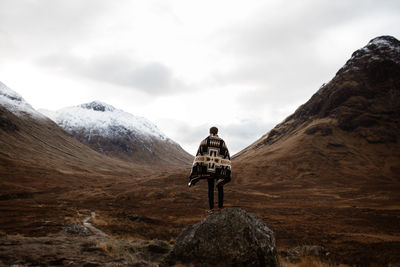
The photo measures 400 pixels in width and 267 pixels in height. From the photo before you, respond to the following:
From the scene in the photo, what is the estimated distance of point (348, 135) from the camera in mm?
82750

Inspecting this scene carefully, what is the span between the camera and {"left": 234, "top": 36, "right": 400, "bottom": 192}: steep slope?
6381 cm

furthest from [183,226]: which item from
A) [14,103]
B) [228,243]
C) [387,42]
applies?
[14,103]

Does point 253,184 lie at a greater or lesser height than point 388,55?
lesser

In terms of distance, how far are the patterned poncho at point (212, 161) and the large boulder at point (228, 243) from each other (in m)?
1.35

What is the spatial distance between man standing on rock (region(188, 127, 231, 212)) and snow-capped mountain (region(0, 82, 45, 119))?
165 m

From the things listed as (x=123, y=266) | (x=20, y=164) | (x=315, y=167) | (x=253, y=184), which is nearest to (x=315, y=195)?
(x=253, y=184)

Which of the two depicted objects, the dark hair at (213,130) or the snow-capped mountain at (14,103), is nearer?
the dark hair at (213,130)

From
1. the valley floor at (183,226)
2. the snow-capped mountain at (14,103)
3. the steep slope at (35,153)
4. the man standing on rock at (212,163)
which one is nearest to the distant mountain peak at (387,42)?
the valley floor at (183,226)

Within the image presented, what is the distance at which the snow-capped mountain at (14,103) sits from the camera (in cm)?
14589

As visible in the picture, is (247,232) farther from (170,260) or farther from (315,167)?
(315,167)

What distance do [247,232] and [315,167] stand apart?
67.8 m

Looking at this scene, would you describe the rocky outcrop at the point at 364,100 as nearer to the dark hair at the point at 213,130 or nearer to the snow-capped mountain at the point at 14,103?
the dark hair at the point at 213,130

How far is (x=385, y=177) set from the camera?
2356 inches

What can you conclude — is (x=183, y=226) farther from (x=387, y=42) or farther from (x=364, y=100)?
(x=387, y=42)
